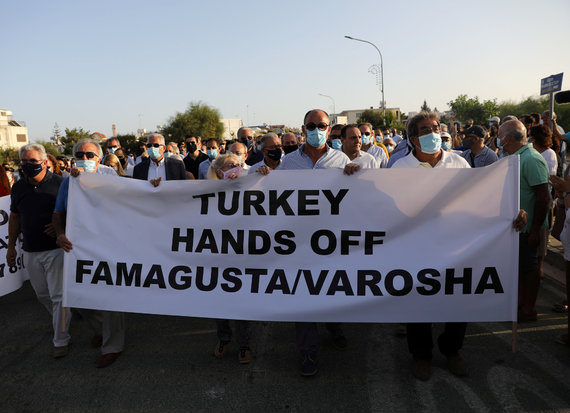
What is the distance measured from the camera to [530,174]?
3.93 meters

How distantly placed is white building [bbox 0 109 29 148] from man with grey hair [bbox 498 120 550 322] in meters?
87.4

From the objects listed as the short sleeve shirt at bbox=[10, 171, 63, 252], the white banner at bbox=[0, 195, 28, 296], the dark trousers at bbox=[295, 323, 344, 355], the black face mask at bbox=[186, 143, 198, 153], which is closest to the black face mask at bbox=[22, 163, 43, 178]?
the short sleeve shirt at bbox=[10, 171, 63, 252]

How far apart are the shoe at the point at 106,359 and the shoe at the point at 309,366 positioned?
66.0 inches

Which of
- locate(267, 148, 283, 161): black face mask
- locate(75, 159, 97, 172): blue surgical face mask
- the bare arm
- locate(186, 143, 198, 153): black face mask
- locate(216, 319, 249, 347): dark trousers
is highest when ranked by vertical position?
locate(186, 143, 198, 153): black face mask

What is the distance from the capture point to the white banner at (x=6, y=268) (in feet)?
16.1

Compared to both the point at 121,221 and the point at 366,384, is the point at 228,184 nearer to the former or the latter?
the point at 121,221

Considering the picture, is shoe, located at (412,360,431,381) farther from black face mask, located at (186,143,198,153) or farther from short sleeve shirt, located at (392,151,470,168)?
black face mask, located at (186,143,198,153)

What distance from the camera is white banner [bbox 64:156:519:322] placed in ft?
10.5

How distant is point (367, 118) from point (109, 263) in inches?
2371

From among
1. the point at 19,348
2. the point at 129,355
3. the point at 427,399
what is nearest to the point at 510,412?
the point at 427,399

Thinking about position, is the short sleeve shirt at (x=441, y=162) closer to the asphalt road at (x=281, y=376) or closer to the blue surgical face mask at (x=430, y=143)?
the blue surgical face mask at (x=430, y=143)

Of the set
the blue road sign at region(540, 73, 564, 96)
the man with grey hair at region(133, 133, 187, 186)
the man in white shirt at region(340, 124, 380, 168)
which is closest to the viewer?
the man in white shirt at region(340, 124, 380, 168)

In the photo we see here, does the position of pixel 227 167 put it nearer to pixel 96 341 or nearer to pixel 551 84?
pixel 96 341

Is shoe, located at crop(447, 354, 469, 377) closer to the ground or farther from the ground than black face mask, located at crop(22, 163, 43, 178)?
closer to the ground
